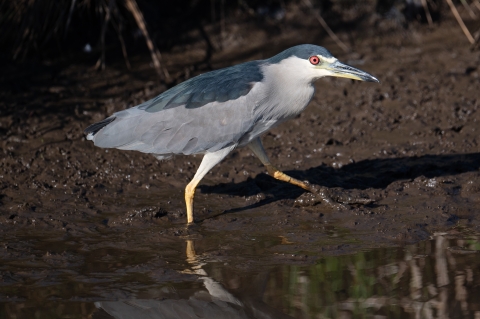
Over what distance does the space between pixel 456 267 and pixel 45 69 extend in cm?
577

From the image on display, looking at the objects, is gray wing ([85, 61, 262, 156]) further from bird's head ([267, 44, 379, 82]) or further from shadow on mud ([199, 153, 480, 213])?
shadow on mud ([199, 153, 480, 213])

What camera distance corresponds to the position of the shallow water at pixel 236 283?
413 centimetres

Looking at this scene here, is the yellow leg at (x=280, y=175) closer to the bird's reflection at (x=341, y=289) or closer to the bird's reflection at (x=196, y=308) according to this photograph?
the bird's reflection at (x=341, y=289)

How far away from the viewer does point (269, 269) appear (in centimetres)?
477

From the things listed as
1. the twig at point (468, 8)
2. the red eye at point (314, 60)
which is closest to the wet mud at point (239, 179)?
the twig at point (468, 8)

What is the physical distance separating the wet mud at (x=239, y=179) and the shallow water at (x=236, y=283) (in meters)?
0.03

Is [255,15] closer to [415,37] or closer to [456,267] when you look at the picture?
[415,37]

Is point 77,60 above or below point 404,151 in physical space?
A: above

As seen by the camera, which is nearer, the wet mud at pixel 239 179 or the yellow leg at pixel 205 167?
the wet mud at pixel 239 179

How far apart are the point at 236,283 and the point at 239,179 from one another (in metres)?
2.08

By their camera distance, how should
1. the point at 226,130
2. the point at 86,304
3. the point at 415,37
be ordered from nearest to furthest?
the point at 86,304, the point at 226,130, the point at 415,37

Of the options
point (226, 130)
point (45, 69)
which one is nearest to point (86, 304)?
point (226, 130)

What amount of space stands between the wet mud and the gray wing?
1.87 feet

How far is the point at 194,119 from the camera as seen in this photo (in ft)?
18.9
